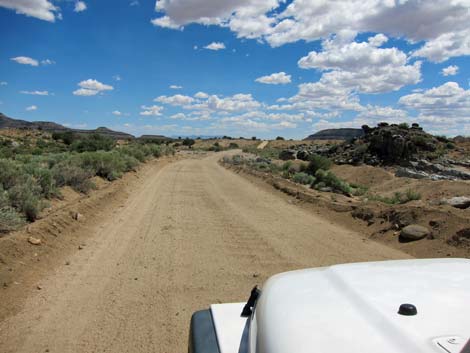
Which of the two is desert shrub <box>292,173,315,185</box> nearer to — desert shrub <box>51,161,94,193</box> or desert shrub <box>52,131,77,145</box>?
desert shrub <box>51,161,94,193</box>

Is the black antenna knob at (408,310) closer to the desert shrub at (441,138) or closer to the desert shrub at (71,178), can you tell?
the desert shrub at (71,178)

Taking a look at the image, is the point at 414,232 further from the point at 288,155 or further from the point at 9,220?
the point at 288,155

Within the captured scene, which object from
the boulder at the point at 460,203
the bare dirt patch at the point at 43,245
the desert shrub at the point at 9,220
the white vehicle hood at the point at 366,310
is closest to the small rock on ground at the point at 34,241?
the bare dirt patch at the point at 43,245

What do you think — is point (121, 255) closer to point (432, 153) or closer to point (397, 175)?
point (397, 175)

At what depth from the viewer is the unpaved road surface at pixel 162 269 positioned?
4.92m

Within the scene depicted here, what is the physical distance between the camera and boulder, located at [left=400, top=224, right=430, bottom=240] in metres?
9.34

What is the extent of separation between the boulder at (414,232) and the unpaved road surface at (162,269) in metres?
0.81

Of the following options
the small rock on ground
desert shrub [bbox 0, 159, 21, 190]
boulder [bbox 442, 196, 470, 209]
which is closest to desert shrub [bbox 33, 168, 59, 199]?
desert shrub [bbox 0, 159, 21, 190]

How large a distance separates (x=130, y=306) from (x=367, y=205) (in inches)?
340

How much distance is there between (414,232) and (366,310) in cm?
816

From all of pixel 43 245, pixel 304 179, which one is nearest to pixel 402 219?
pixel 43 245

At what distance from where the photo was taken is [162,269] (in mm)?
7219

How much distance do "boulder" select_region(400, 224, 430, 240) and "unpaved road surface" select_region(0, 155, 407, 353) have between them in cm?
81

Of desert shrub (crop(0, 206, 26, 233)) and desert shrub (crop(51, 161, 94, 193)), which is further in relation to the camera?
desert shrub (crop(51, 161, 94, 193))
